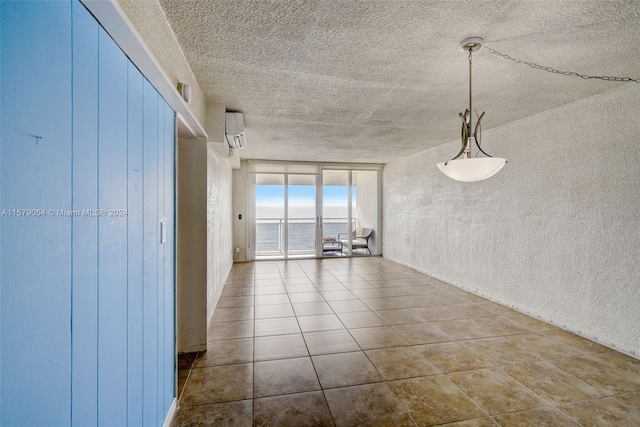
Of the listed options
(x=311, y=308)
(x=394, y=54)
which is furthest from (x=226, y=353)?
(x=394, y=54)

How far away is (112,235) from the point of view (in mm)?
1054

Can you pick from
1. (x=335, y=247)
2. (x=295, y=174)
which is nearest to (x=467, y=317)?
(x=335, y=247)

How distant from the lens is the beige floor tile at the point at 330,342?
101 inches

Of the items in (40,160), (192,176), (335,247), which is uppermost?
(192,176)

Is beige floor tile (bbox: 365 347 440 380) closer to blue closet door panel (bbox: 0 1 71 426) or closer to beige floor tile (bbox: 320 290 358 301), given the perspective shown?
beige floor tile (bbox: 320 290 358 301)

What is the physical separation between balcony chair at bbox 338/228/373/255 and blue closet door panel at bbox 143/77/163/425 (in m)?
6.03

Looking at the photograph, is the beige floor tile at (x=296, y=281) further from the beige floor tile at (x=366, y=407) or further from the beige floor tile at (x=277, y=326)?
the beige floor tile at (x=366, y=407)

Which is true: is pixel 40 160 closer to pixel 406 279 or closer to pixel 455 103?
pixel 455 103

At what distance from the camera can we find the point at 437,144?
4918 mm

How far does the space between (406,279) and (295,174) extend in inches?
140

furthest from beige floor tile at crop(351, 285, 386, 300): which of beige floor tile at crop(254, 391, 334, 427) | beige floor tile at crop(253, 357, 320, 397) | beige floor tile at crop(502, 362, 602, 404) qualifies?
beige floor tile at crop(254, 391, 334, 427)

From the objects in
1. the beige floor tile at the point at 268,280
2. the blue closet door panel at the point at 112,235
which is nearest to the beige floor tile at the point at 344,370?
the blue closet door panel at the point at 112,235

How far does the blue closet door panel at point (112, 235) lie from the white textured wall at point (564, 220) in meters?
3.53

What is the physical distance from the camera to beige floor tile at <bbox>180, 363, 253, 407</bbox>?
193cm
